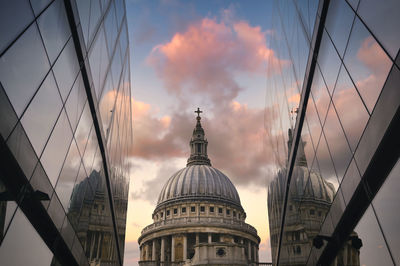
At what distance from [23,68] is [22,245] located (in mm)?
4510

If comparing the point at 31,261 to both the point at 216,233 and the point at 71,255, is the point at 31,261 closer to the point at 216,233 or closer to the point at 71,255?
the point at 71,255

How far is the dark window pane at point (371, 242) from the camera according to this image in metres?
9.76

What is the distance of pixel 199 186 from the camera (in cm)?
10000

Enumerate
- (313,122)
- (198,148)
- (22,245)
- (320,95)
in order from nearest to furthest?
(22,245)
(320,95)
(313,122)
(198,148)

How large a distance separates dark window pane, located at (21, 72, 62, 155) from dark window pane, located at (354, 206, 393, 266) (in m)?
9.05

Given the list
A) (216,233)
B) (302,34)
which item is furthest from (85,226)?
(216,233)

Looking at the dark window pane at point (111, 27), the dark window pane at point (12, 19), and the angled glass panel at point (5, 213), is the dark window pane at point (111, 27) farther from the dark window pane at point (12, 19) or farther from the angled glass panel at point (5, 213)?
the angled glass panel at point (5, 213)

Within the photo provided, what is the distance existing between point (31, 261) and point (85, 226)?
261 inches

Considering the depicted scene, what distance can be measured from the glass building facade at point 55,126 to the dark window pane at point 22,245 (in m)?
0.03

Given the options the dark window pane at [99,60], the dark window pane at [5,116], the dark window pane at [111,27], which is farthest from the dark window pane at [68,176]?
the dark window pane at [111,27]

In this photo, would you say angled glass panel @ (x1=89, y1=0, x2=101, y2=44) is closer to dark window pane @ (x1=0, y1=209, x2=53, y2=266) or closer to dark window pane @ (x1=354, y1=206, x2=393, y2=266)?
dark window pane @ (x1=0, y1=209, x2=53, y2=266)

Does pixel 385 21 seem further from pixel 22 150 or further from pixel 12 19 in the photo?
pixel 22 150

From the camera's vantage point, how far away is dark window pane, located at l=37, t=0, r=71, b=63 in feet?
32.1

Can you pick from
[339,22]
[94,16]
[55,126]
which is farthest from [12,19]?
[339,22]
